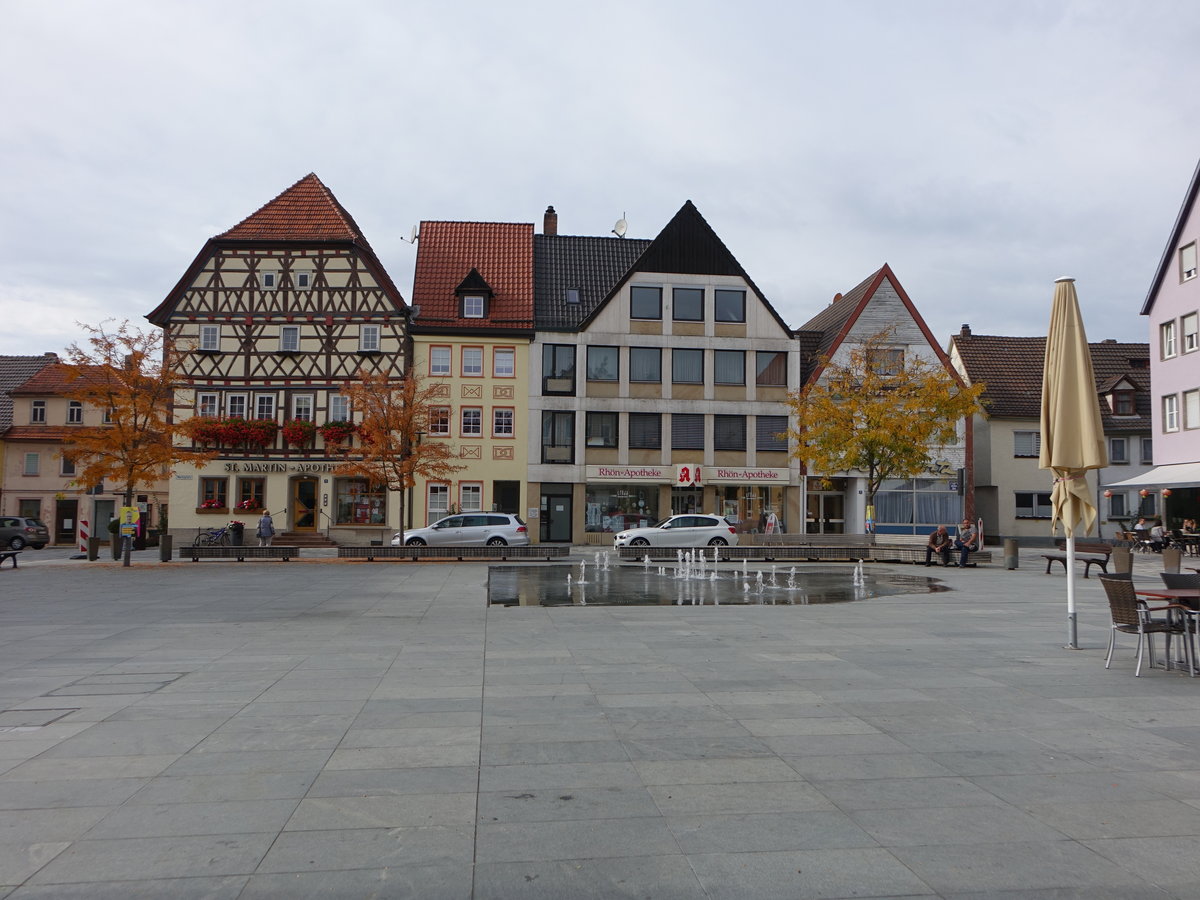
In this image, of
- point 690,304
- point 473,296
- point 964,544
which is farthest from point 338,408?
point 964,544

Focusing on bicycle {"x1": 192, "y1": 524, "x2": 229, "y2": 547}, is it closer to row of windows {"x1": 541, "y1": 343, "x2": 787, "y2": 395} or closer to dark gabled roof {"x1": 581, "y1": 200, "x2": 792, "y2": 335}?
row of windows {"x1": 541, "y1": 343, "x2": 787, "y2": 395}

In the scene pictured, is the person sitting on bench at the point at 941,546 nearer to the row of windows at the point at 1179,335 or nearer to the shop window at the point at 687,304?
the row of windows at the point at 1179,335

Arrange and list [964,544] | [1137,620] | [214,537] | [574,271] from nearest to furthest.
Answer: [1137,620] < [964,544] < [214,537] < [574,271]

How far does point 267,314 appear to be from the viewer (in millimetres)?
41781

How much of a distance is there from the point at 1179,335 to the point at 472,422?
30.7 metres

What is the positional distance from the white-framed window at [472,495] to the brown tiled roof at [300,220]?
12.0m

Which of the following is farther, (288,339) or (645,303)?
(645,303)

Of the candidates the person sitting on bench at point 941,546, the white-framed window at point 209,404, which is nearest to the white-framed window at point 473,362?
the white-framed window at point 209,404

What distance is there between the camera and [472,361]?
43344 millimetres

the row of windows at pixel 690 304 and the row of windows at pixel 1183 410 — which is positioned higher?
the row of windows at pixel 690 304

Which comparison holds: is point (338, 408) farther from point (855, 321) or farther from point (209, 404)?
point (855, 321)

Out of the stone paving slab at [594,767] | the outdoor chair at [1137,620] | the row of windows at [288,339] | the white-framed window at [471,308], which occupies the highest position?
the white-framed window at [471,308]

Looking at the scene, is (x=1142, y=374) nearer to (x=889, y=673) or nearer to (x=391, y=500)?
(x=391, y=500)

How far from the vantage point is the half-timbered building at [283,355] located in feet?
135
